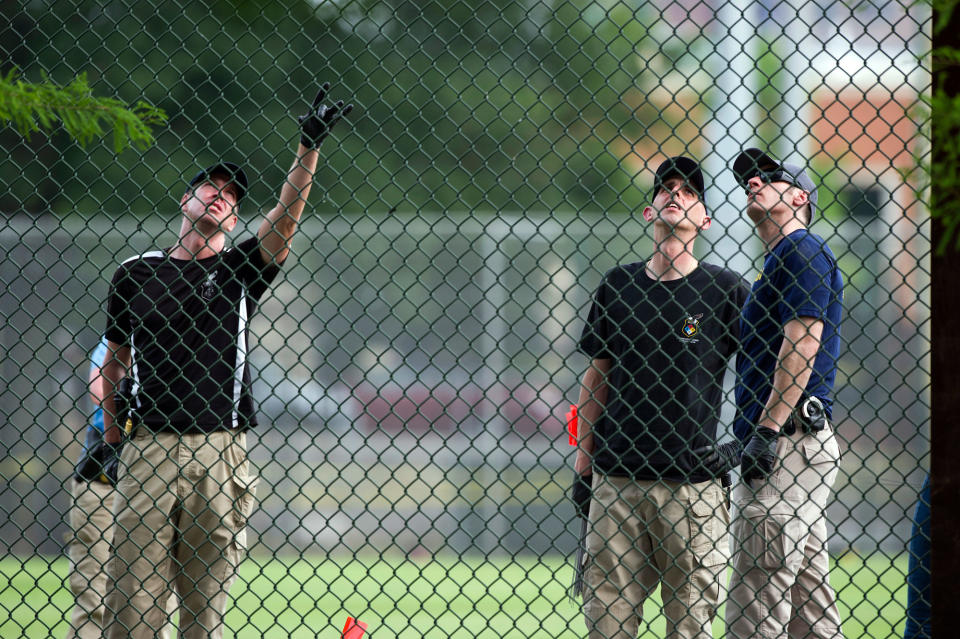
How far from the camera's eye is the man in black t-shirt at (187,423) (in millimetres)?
3648

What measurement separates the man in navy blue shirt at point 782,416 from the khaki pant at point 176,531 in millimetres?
1932

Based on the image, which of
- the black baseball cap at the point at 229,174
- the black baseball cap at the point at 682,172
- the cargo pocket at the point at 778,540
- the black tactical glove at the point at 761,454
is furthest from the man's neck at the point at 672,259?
the black baseball cap at the point at 229,174

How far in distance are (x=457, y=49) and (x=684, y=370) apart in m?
13.8

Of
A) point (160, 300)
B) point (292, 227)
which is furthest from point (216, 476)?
point (292, 227)

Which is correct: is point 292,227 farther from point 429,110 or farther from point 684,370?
point 429,110

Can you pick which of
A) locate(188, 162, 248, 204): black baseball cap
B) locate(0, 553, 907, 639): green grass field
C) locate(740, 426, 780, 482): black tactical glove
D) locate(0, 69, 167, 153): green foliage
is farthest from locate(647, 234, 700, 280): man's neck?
locate(0, 553, 907, 639): green grass field

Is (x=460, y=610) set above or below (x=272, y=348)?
below

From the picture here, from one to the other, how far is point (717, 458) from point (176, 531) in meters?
2.06

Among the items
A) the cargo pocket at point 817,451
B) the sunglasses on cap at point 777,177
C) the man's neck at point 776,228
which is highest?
the sunglasses on cap at point 777,177

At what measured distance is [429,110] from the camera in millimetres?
16141

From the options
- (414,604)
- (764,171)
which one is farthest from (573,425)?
(414,604)

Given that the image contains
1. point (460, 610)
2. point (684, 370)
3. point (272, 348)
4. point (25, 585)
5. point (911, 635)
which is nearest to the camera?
point (911, 635)

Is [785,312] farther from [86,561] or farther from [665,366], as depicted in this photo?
[86,561]

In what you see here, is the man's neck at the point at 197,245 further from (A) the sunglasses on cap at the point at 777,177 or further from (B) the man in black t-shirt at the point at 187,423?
(A) the sunglasses on cap at the point at 777,177
